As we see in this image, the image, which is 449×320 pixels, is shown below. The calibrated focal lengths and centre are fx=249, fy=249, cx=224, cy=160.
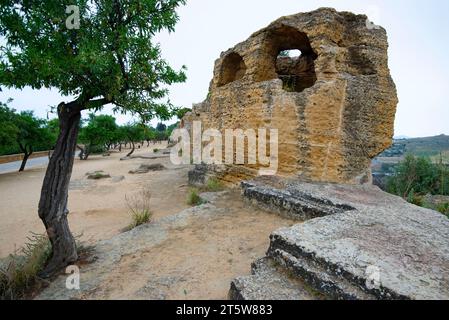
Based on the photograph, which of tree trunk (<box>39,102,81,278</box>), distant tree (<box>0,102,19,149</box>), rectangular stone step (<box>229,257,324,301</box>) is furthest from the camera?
distant tree (<box>0,102,19,149</box>)

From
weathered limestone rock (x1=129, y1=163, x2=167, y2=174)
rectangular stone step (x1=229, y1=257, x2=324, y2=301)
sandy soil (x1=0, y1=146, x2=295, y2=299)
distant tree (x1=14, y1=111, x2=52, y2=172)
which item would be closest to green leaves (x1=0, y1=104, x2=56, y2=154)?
distant tree (x1=14, y1=111, x2=52, y2=172)

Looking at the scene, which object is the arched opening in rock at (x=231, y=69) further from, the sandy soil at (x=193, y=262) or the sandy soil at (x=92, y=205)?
the sandy soil at (x=193, y=262)

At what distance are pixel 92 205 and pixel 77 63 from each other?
719 centimetres

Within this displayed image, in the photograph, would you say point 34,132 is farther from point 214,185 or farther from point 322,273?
point 322,273

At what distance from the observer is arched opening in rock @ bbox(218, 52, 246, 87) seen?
29.8 ft

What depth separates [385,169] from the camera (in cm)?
2556

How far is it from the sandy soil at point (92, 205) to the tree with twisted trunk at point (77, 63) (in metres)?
1.30

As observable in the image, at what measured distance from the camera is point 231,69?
30.6ft

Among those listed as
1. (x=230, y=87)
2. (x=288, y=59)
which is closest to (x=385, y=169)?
(x=288, y=59)

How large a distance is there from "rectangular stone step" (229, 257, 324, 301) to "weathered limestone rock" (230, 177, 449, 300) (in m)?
0.01

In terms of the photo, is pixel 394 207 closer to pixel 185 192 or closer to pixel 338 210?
pixel 338 210

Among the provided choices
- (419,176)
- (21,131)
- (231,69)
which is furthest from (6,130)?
(419,176)

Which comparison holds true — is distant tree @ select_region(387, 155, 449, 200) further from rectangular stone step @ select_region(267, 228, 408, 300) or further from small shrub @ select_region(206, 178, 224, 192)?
rectangular stone step @ select_region(267, 228, 408, 300)

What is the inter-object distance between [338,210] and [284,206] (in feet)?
3.30
